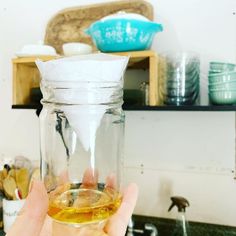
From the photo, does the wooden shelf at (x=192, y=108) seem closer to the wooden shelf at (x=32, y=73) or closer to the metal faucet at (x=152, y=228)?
the wooden shelf at (x=32, y=73)

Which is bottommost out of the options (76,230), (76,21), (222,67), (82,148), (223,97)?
(76,230)

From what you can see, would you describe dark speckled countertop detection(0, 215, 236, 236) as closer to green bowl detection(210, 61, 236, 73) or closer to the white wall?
the white wall

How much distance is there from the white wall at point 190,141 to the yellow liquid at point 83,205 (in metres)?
0.65

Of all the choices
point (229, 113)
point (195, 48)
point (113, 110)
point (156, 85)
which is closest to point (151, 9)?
point (195, 48)

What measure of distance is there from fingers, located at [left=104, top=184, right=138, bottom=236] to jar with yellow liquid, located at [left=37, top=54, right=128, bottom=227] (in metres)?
0.03

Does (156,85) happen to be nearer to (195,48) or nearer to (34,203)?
(195,48)

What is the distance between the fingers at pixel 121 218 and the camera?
1.69 ft

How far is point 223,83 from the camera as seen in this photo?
878 millimetres

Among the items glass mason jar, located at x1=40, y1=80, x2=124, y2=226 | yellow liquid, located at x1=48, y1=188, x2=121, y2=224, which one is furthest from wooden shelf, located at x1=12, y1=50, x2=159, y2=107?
yellow liquid, located at x1=48, y1=188, x2=121, y2=224

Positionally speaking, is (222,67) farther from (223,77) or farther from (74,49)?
(74,49)

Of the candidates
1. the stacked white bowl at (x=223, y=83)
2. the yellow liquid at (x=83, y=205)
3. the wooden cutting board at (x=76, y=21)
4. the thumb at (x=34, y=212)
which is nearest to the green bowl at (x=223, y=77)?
the stacked white bowl at (x=223, y=83)

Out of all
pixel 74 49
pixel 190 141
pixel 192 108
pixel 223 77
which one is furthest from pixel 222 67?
pixel 74 49

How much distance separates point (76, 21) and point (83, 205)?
95 cm

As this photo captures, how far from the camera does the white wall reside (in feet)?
3.48
